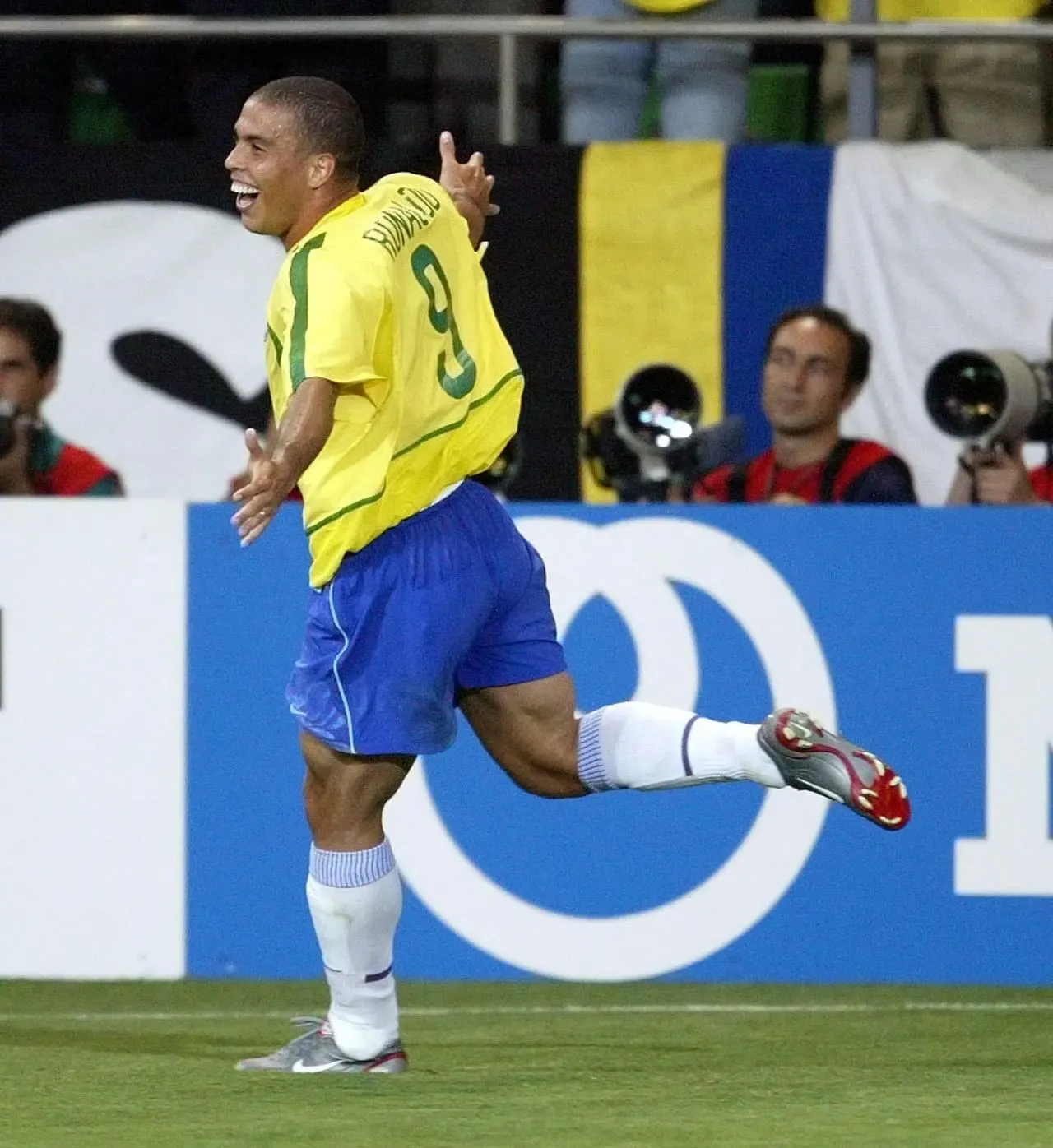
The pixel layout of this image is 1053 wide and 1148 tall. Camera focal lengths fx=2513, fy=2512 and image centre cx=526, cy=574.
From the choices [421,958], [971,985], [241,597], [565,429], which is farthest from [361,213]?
[565,429]

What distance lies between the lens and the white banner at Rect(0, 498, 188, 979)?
605cm

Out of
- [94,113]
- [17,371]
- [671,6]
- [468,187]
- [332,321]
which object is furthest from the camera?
[94,113]

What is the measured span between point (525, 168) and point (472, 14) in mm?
638

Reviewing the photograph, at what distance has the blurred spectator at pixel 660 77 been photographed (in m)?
7.85

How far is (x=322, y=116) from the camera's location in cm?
454

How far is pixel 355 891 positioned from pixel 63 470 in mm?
2723

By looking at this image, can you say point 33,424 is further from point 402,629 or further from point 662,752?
point 662,752

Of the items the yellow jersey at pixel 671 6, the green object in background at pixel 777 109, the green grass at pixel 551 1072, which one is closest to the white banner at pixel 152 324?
the yellow jersey at pixel 671 6

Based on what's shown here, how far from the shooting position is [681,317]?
7922 mm

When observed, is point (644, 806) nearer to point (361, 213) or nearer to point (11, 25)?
point (361, 213)

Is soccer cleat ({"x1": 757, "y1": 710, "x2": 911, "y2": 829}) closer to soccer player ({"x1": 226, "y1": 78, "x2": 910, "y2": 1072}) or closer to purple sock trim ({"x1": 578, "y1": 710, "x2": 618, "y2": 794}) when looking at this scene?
soccer player ({"x1": 226, "y1": 78, "x2": 910, "y2": 1072})

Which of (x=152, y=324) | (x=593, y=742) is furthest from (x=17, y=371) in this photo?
(x=593, y=742)

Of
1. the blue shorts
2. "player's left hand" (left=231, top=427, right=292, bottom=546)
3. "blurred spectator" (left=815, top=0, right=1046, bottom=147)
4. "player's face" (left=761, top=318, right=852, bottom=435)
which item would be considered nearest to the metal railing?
"blurred spectator" (left=815, top=0, right=1046, bottom=147)

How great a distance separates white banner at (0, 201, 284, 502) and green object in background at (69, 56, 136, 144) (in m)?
0.47
